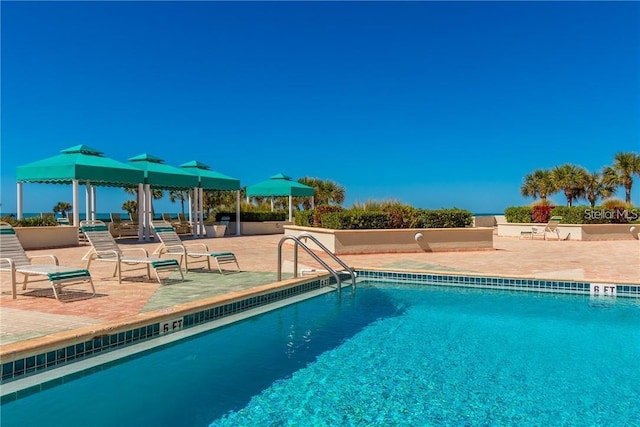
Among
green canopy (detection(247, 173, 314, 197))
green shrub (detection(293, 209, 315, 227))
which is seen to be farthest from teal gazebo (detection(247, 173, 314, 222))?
green shrub (detection(293, 209, 315, 227))

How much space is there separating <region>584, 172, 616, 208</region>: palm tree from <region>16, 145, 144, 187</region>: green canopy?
3209cm

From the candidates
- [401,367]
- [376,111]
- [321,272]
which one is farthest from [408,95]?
[401,367]

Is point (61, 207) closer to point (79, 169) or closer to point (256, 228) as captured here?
point (256, 228)

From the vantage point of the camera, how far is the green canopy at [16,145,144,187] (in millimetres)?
13570

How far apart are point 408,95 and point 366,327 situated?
3642 cm

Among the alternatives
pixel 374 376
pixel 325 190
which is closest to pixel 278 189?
pixel 325 190

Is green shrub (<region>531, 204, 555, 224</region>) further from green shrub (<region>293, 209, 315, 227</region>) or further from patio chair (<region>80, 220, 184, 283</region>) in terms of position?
patio chair (<region>80, 220, 184, 283</region>)

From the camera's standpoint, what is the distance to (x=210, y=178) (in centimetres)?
1825

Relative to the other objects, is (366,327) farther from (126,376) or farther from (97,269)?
(97,269)

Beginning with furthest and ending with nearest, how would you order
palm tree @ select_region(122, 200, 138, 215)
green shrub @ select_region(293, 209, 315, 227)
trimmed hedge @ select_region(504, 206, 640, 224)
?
palm tree @ select_region(122, 200, 138, 215)
trimmed hedge @ select_region(504, 206, 640, 224)
green shrub @ select_region(293, 209, 315, 227)

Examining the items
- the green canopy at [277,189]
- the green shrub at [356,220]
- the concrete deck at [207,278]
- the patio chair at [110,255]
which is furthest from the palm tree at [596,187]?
the patio chair at [110,255]

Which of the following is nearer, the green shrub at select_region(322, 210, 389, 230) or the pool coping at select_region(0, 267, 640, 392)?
the pool coping at select_region(0, 267, 640, 392)

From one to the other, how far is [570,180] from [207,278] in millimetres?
33188

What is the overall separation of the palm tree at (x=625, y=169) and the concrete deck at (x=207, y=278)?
2079 centimetres
